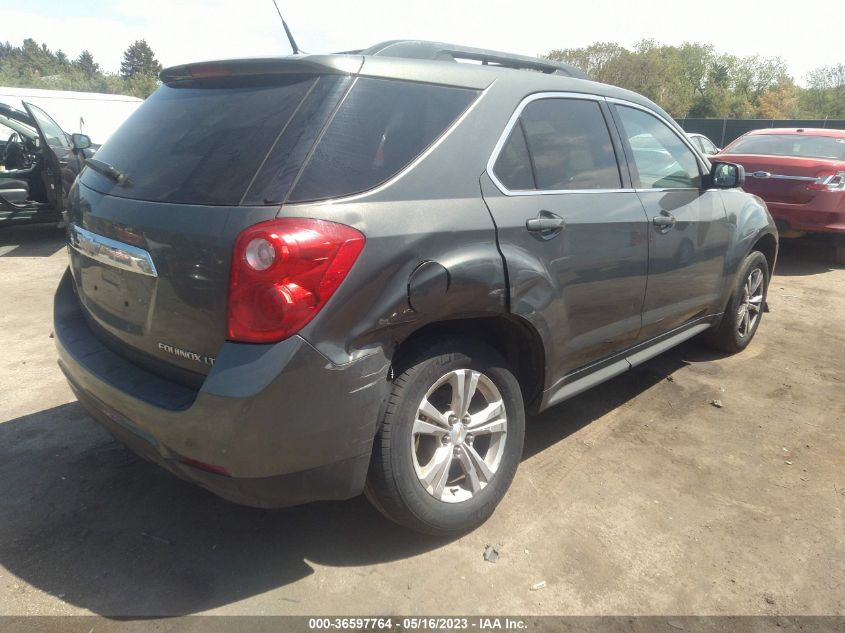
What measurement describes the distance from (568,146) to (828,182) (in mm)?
5882

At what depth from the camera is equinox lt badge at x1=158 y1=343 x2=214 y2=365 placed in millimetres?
2117

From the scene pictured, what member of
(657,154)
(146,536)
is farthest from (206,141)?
(657,154)

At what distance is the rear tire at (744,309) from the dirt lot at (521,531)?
698 millimetres

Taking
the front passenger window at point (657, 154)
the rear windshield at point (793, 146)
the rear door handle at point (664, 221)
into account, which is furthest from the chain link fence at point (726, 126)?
the rear door handle at point (664, 221)

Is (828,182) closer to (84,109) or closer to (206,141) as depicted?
(206,141)

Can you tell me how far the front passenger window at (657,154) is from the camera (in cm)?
345

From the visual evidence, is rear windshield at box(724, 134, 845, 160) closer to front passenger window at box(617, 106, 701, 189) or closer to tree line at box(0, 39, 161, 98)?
front passenger window at box(617, 106, 701, 189)

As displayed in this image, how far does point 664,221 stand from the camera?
343cm

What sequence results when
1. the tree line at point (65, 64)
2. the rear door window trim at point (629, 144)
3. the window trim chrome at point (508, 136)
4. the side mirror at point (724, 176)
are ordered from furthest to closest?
the tree line at point (65, 64)
the side mirror at point (724, 176)
the rear door window trim at point (629, 144)
the window trim chrome at point (508, 136)

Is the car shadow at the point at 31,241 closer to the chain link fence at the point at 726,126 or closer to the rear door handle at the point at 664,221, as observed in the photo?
the rear door handle at the point at 664,221

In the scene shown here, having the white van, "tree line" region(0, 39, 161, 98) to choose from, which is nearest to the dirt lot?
the white van

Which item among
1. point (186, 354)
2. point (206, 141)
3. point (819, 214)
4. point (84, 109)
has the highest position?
point (84, 109)

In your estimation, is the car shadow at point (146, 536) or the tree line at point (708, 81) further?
the tree line at point (708, 81)

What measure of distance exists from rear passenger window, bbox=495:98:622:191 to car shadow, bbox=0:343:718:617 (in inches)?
54.9
